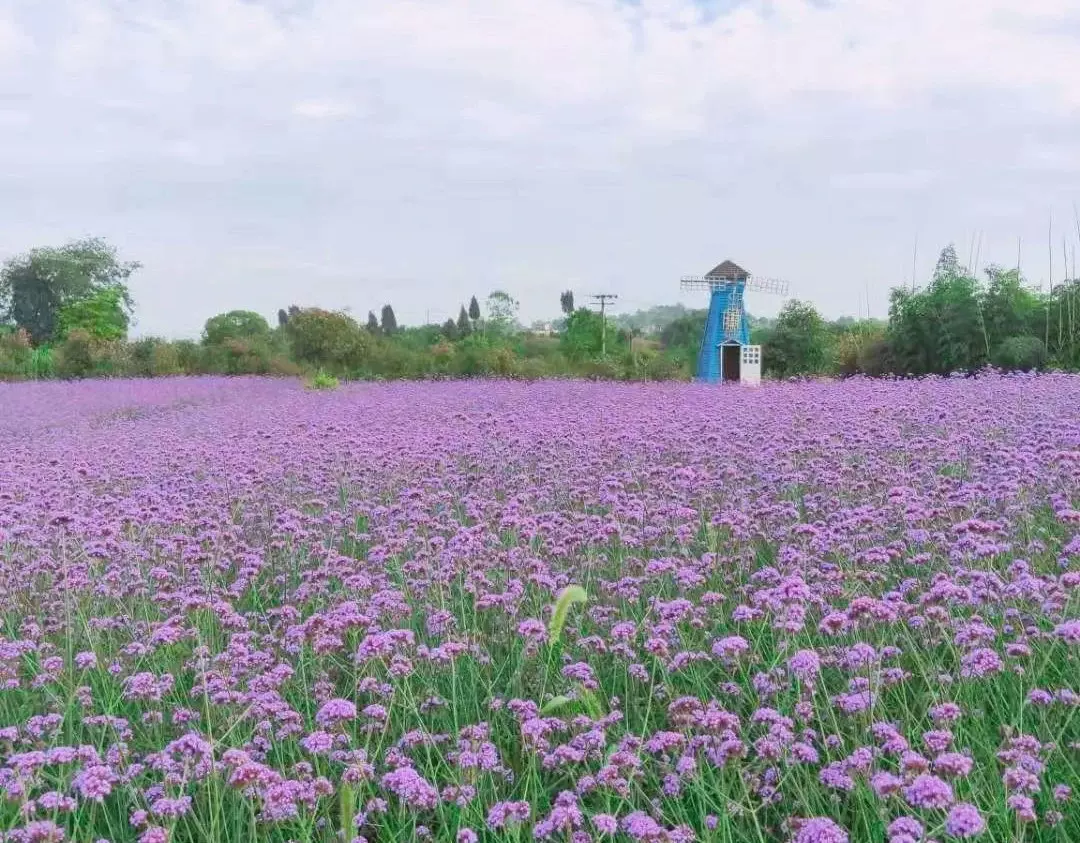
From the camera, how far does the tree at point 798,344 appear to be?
31.8 meters

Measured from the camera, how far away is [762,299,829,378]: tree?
3175 centimetres

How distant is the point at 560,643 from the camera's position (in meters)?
3.54

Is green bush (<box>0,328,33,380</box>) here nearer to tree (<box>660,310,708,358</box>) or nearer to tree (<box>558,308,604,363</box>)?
tree (<box>558,308,604,363</box>)

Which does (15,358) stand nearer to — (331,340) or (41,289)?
(331,340)

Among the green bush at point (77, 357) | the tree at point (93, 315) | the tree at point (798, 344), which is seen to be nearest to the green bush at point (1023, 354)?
the tree at point (798, 344)

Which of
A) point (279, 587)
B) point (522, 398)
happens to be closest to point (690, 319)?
point (522, 398)

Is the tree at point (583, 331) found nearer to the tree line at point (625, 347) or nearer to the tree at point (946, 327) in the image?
the tree line at point (625, 347)

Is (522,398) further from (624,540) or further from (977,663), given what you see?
(977,663)

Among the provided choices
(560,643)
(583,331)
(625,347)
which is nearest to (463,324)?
(583,331)

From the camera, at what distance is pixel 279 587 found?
4.57 metres

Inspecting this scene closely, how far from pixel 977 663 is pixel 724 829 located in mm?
778

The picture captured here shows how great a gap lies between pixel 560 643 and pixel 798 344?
29693mm

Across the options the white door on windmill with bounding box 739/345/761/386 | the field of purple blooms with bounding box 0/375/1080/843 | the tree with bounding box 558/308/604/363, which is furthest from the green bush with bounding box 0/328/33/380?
the field of purple blooms with bounding box 0/375/1080/843

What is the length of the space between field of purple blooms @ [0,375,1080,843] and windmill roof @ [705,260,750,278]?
23186 millimetres
